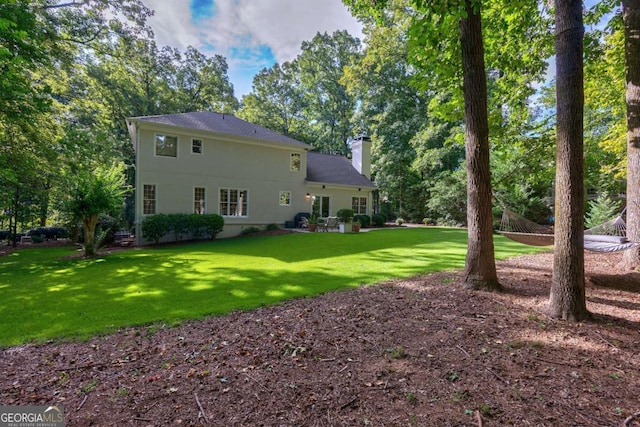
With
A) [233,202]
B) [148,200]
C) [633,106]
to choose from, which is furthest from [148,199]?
[633,106]

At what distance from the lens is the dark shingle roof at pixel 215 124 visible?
1379 cm

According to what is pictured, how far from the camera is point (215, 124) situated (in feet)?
50.2

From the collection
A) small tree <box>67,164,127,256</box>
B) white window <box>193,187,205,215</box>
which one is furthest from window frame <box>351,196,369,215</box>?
small tree <box>67,164,127,256</box>

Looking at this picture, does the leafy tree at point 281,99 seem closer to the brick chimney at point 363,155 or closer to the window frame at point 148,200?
the brick chimney at point 363,155

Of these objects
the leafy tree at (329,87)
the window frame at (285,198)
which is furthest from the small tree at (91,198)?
the leafy tree at (329,87)

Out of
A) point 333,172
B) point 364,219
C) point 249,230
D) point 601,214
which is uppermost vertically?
point 333,172

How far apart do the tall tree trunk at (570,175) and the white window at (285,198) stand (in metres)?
14.3

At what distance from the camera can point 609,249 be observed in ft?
15.7

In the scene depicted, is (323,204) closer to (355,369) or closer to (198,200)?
(198,200)

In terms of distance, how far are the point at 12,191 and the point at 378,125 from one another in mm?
22614

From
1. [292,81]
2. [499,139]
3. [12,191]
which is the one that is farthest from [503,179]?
[292,81]

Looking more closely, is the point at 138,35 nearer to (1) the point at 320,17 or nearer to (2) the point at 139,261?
(1) the point at 320,17

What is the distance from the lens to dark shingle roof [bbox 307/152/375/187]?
1884 centimetres

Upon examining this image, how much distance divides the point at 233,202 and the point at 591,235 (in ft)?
45.6
